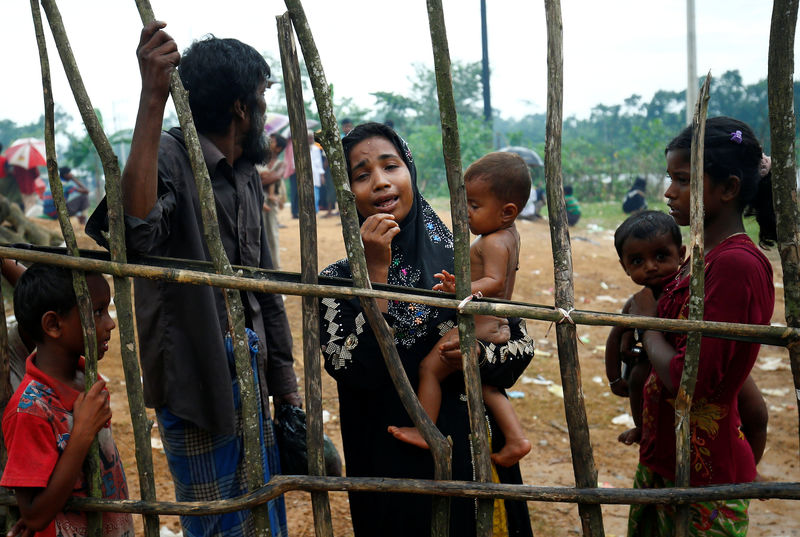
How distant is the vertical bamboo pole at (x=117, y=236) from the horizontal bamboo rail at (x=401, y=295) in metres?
0.07

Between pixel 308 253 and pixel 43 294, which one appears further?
pixel 43 294

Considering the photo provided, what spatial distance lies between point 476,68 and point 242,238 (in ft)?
78.6

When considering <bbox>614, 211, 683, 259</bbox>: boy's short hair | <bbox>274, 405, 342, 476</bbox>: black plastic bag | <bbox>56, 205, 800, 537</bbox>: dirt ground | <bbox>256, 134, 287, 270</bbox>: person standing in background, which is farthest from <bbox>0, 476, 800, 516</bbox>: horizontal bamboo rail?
<bbox>256, 134, 287, 270</bbox>: person standing in background

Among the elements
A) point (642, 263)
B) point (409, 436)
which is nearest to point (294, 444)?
point (409, 436)

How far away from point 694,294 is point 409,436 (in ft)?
2.79

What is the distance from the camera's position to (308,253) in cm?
167

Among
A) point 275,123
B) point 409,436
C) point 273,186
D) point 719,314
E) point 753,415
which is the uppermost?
point 275,123

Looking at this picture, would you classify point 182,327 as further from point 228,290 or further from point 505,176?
point 505,176

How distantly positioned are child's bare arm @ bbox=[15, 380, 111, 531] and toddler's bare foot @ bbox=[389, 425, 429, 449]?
79 cm

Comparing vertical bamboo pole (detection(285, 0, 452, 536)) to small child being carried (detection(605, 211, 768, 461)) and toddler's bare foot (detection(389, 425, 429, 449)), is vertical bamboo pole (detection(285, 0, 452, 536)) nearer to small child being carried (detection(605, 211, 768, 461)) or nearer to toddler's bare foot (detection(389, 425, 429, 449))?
toddler's bare foot (detection(389, 425, 429, 449))

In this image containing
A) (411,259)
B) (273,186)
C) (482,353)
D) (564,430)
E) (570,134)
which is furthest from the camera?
(570,134)

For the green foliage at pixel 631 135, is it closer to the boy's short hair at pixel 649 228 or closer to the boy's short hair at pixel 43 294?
the boy's short hair at pixel 649 228

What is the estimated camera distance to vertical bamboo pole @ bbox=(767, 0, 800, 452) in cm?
154

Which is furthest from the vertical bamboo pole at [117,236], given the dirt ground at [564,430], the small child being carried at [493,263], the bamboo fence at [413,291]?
the dirt ground at [564,430]
